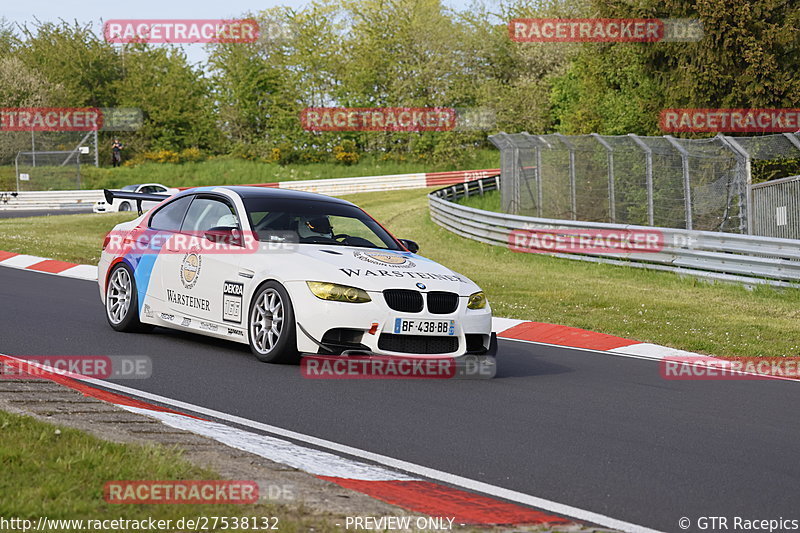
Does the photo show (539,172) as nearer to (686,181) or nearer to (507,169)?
(507,169)

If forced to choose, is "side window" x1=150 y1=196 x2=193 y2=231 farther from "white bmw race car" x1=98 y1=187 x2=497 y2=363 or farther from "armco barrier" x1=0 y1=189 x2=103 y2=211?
"armco barrier" x1=0 y1=189 x2=103 y2=211

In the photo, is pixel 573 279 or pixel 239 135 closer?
pixel 573 279

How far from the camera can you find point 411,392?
832cm

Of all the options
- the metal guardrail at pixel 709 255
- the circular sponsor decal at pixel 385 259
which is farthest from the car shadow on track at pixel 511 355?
the metal guardrail at pixel 709 255

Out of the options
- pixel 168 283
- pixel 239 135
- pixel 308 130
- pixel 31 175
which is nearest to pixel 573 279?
pixel 168 283

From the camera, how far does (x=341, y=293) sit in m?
8.86

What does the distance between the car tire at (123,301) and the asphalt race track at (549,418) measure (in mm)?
178

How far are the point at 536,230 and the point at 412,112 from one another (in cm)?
4728

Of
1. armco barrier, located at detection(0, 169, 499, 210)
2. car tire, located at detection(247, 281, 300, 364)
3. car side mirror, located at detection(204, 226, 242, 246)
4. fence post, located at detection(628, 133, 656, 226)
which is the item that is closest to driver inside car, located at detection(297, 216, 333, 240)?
car side mirror, located at detection(204, 226, 242, 246)

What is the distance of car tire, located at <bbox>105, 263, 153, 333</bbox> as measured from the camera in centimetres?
1081

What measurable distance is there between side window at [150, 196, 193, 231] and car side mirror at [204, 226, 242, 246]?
67 cm

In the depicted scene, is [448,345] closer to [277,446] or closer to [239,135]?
[277,446]

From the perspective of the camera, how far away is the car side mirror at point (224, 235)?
32.8ft

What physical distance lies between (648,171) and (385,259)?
1259 centimetres
